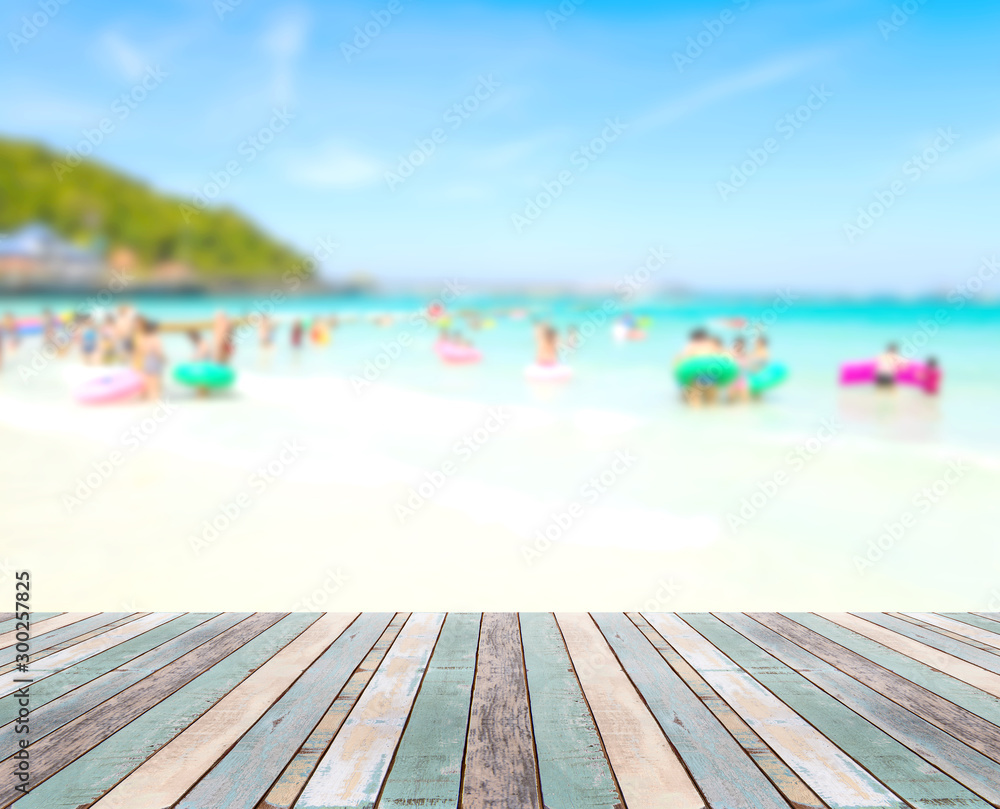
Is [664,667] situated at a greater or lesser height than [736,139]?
lesser

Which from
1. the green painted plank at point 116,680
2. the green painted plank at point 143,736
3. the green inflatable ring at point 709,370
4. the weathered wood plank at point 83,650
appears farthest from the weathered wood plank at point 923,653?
the green inflatable ring at point 709,370

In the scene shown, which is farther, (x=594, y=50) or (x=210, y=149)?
(x=210, y=149)

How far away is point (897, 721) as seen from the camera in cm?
162

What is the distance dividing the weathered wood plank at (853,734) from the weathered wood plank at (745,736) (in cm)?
17

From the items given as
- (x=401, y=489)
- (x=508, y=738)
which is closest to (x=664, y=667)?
(x=508, y=738)

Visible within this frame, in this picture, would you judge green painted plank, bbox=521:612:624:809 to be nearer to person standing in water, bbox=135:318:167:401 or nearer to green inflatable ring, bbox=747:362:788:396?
green inflatable ring, bbox=747:362:788:396

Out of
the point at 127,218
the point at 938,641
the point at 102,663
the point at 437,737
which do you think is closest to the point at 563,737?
the point at 437,737

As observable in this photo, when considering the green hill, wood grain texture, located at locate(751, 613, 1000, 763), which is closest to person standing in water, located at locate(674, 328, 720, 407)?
wood grain texture, located at locate(751, 613, 1000, 763)

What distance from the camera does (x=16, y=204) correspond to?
3922cm

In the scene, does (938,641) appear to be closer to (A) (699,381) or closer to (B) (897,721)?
(B) (897,721)

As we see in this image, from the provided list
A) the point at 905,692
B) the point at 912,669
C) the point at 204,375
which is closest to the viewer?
the point at 905,692

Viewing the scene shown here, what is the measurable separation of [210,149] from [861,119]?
47.1 meters

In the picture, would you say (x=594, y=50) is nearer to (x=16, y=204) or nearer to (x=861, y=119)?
(x=861, y=119)

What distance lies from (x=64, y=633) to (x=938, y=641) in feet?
9.79
